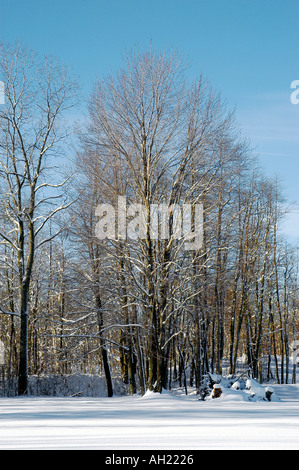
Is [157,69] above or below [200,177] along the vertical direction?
above

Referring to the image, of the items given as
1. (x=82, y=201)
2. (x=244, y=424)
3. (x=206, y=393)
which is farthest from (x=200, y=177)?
(x=244, y=424)

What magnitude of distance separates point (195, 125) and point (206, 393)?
25.1 ft

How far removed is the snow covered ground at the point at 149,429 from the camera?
15.8 feet

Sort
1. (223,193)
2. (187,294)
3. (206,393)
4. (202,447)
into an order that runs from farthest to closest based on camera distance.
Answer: (223,193) < (187,294) < (206,393) < (202,447)

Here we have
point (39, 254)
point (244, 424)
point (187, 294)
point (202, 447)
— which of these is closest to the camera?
point (202, 447)

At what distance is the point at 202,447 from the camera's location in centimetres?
465

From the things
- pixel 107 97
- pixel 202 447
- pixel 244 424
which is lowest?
pixel 244 424

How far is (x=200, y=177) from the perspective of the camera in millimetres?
14797

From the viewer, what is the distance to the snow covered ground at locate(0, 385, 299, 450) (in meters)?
4.81

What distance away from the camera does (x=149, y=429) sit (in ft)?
19.2

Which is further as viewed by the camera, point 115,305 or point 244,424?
point 115,305

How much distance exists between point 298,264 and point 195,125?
962 inches
